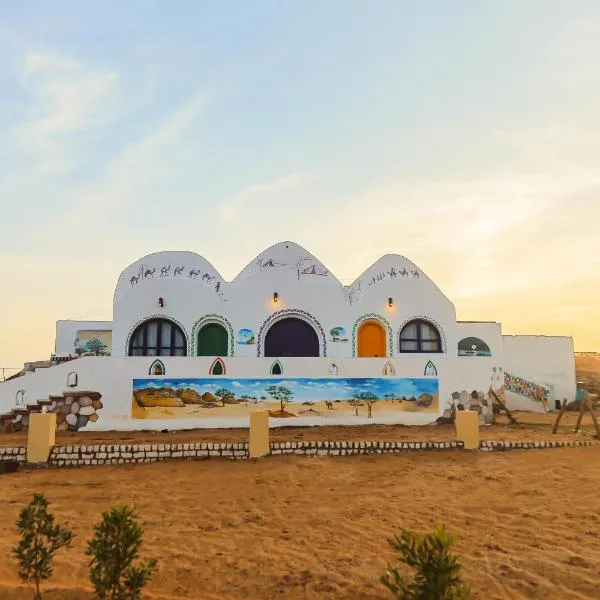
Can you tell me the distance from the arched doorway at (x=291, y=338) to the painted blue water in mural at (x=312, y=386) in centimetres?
430

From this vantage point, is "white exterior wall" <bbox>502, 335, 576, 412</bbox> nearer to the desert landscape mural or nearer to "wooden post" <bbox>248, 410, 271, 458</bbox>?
the desert landscape mural

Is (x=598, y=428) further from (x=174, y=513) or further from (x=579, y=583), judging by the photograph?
(x=174, y=513)

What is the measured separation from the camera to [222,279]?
19.9 m

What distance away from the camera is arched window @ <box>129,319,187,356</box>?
64.1ft

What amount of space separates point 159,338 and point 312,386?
7.12m

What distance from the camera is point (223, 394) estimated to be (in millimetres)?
14906

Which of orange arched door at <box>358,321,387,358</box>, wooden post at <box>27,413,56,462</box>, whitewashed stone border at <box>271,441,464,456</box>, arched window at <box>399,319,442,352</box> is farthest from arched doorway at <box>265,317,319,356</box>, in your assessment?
wooden post at <box>27,413,56,462</box>

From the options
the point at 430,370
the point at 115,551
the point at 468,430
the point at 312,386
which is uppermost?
the point at 430,370

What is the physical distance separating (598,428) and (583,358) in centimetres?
4253

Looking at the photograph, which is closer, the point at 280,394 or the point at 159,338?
the point at 280,394

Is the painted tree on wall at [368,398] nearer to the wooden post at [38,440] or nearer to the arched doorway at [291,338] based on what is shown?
the arched doorway at [291,338]

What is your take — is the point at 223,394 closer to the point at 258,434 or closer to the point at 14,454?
the point at 258,434

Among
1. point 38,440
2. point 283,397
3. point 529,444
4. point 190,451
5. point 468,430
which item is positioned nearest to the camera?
Result: point 38,440

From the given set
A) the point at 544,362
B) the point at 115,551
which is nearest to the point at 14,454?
the point at 115,551
